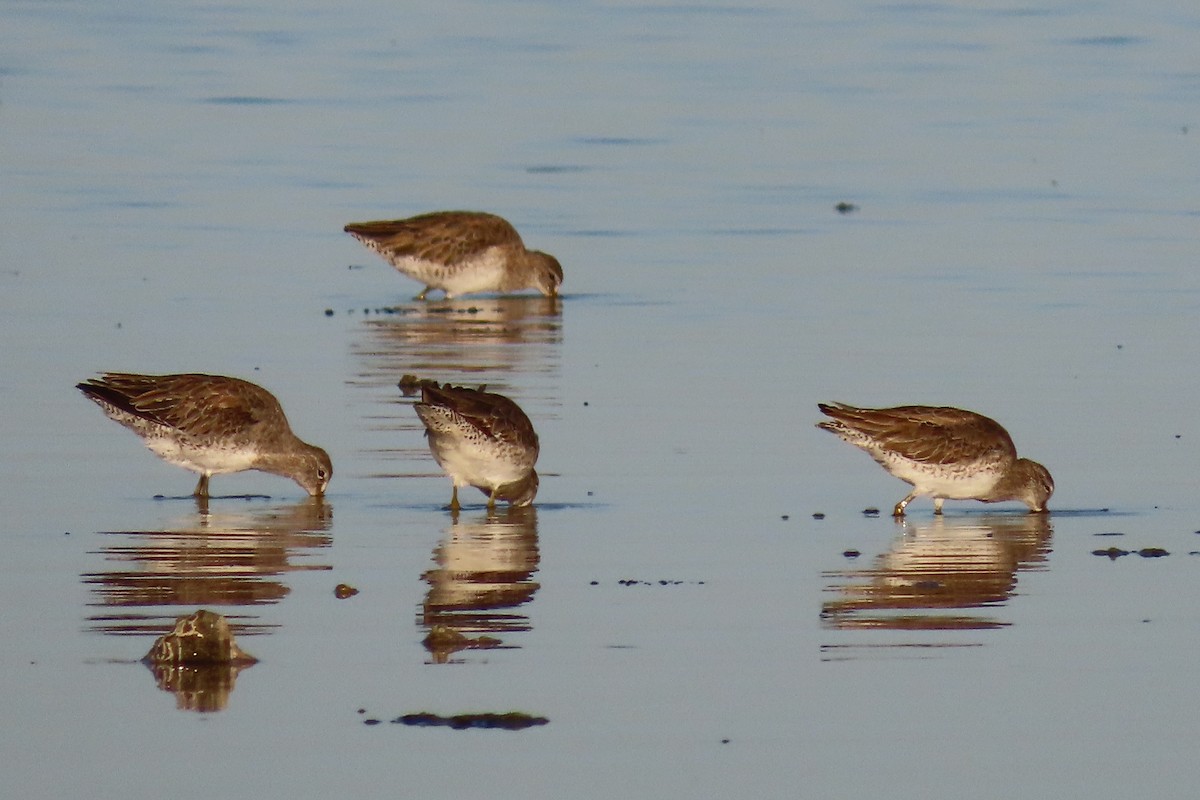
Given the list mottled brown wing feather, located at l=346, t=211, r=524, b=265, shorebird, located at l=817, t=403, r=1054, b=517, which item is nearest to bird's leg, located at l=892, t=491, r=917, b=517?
shorebird, located at l=817, t=403, r=1054, b=517

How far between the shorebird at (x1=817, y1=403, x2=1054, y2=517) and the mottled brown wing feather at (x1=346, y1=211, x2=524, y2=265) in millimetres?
8676

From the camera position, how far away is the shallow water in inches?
364

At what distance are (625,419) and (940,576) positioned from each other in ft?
14.1

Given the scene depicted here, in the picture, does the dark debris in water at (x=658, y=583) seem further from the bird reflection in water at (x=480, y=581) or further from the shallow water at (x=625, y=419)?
the bird reflection in water at (x=480, y=581)

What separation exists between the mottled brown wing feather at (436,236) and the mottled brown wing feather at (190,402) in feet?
25.2

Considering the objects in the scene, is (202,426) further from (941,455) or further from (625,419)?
(941,455)

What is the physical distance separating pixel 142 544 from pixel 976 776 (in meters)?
5.20

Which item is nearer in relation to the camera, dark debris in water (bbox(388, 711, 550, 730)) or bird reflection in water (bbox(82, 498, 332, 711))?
dark debris in water (bbox(388, 711, 550, 730))

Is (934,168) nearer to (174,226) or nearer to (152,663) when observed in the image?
(174,226)

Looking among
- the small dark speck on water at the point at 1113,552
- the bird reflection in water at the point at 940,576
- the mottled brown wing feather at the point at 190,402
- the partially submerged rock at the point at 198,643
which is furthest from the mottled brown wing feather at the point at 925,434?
the partially submerged rock at the point at 198,643

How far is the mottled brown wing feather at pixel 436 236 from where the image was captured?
22.5 metres

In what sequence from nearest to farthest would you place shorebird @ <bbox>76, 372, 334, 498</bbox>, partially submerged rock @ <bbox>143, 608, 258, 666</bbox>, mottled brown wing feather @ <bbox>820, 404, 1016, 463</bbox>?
partially submerged rock @ <bbox>143, 608, 258, 666</bbox> < mottled brown wing feather @ <bbox>820, 404, 1016, 463</bbox> < shorebird @ <bbox>76, 372, 334, 498</bbox>

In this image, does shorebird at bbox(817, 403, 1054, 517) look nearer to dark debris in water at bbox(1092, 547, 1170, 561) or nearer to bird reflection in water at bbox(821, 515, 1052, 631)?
bird reflection in water at bbox(821, 515, 1052, 631)

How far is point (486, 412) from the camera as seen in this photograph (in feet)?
46.1
